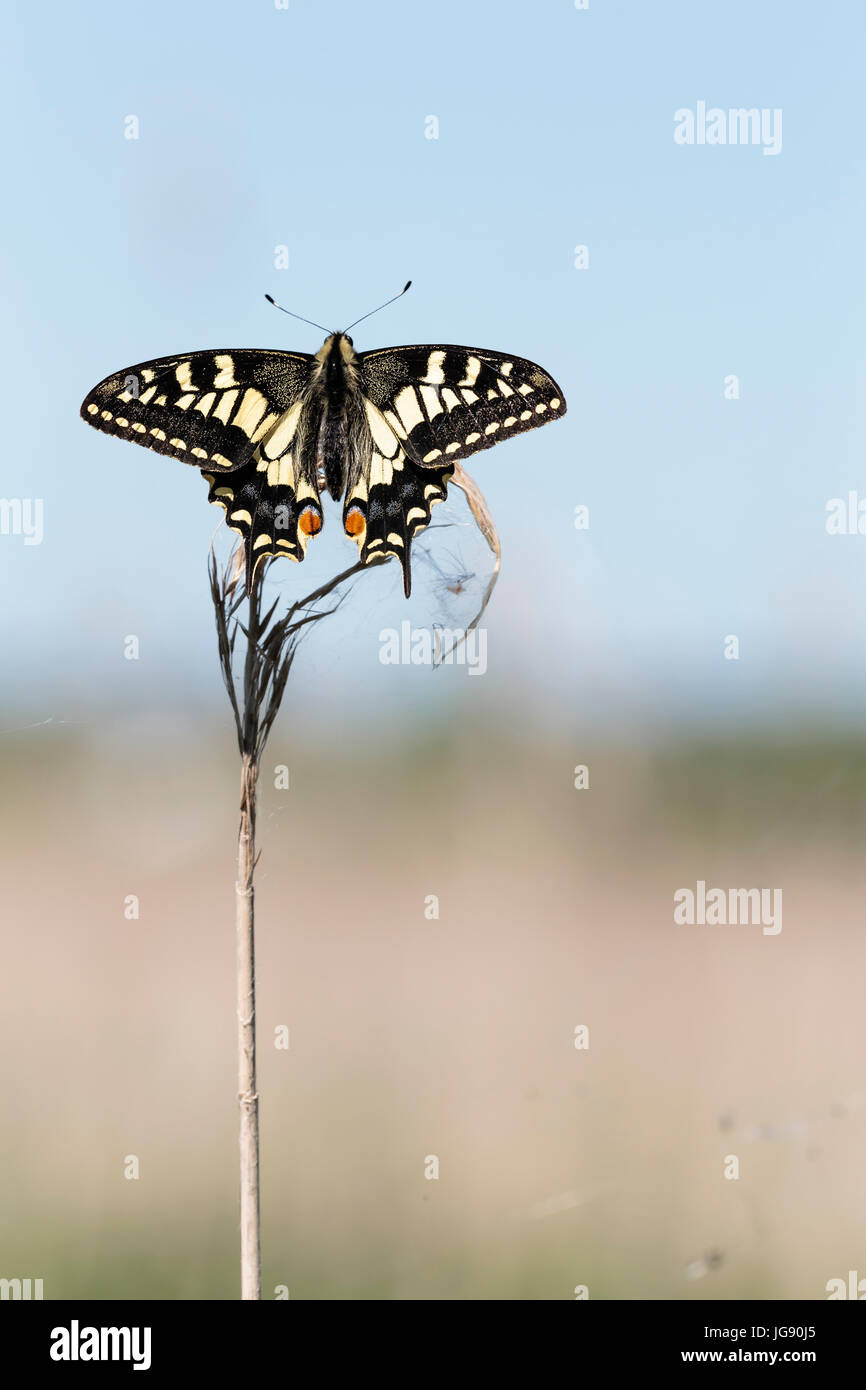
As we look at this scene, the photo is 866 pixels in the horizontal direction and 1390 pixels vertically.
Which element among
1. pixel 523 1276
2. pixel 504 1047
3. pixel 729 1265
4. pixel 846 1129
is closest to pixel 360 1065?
pixel 504 1047

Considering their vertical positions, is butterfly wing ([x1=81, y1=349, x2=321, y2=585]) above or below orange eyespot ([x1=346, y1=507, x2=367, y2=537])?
above

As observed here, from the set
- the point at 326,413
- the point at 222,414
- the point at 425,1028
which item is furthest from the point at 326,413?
the point at 425,1028

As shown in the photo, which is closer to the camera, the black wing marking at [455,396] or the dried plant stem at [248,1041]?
the dried plant stem at [248,1041]

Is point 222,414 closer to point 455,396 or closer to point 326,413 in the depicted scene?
point 326,413

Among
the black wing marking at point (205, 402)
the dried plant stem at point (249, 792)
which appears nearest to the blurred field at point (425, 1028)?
the dried plant stem at point (249, 792)

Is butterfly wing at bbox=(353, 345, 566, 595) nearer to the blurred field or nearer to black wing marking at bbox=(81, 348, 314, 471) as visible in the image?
black wing marking at bbox=(81, 348, 314, 471)

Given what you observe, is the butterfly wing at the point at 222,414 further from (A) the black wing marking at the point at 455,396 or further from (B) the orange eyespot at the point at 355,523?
(A) the black wing marking at the point at 455,396

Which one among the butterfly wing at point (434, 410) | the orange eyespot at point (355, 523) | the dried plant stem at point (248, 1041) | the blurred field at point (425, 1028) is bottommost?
the blurred field at point (425, 1028)

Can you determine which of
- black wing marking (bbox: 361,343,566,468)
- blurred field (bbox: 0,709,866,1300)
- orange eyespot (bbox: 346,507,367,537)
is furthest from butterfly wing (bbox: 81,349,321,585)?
blurred field (bbox: 0,709,866,1300)
